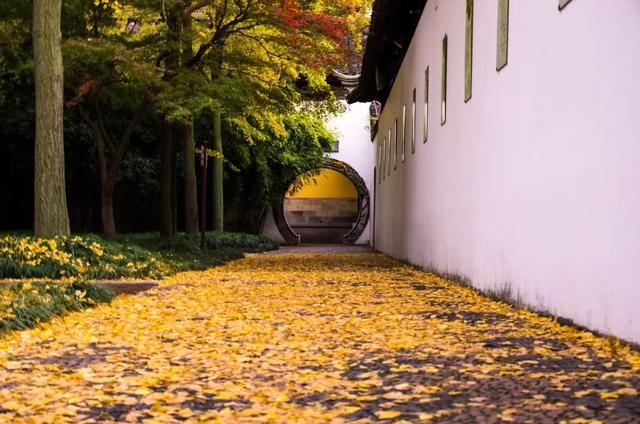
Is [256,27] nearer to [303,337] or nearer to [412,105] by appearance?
[412,105]

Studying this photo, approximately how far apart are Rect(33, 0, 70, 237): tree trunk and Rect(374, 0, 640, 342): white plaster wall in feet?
17.4

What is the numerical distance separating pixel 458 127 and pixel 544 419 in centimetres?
878

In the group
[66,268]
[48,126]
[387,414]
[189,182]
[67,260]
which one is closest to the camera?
[387,414]

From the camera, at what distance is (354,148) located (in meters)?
37.4

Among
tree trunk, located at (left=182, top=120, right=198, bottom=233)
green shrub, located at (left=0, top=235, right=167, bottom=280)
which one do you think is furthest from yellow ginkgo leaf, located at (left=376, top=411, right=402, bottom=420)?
tree trunk, located at (left=182, top=120, right=198, bottom=233)

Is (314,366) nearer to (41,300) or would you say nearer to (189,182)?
(41,300)

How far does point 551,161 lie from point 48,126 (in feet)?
26.0

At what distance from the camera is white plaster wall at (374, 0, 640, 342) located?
5.84m

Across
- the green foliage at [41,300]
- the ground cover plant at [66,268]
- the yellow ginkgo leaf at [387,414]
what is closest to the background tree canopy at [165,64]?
the ground cover plant at [66,268]

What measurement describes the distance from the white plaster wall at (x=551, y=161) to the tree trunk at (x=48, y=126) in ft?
17.4

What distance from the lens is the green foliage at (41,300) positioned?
7.42 metres

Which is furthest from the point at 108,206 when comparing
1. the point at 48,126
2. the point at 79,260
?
the point at 79,260

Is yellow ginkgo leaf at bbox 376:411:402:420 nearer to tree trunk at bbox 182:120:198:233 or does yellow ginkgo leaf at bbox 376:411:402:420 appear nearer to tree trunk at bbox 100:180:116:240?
tree trunk at bbox 100:180:116:240

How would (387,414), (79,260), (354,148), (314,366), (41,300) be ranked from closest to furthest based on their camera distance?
(387,414) → (314,366) → (41,300) → (79,260) → (354,148)
